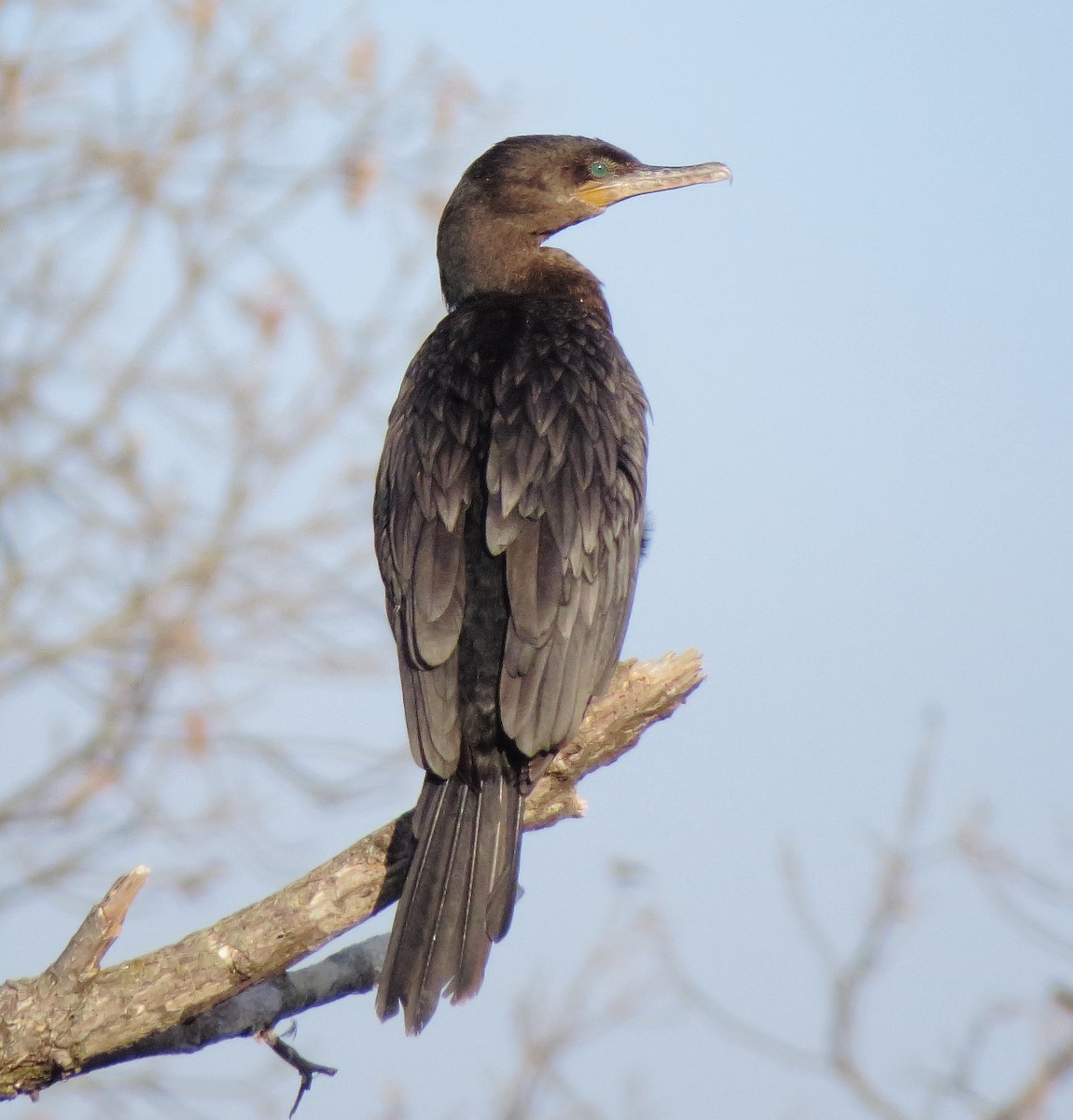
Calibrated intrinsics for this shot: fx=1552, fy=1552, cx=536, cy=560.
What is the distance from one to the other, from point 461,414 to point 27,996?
1.71m

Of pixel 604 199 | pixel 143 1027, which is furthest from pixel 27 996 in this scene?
pixel 604 199

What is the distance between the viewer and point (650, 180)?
193 inches

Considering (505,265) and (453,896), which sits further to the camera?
(505,265)

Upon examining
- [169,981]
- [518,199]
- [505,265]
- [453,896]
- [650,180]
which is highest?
[650,180]

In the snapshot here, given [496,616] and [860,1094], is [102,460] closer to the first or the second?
[496,616]

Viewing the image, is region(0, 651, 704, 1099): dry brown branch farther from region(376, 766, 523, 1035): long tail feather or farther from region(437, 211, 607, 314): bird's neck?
region(437, 211, 607, 314): bird's neck

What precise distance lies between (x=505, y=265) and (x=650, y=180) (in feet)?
2.03

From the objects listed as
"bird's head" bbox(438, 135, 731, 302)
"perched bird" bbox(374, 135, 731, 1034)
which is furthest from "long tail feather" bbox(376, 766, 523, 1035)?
"bird's head" bbox(438, 135, 731, 302)

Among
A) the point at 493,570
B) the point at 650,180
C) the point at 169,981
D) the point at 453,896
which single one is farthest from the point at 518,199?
the point at 169,981

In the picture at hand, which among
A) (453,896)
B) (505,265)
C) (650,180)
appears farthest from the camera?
(650,180)

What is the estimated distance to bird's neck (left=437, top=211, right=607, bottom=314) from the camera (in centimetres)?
459

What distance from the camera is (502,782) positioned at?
3.40m

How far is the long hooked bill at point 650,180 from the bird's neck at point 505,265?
29 centimetres

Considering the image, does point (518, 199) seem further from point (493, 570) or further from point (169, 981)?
point (169, 981)
